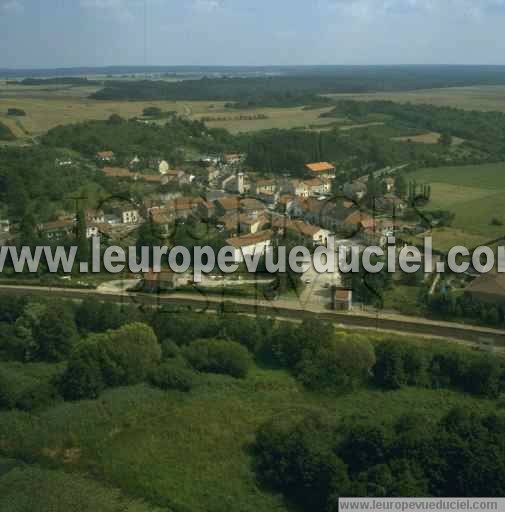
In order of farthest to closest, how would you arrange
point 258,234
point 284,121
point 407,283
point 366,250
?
point 284,121 → point 258,234 → point 366,250 → point 407,283

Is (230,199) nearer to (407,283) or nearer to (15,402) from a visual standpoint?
(407,283)

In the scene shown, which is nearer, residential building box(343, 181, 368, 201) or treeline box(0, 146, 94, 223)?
treeline box(0, 146, 94, 223)

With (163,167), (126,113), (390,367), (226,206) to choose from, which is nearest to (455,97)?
(126,113)

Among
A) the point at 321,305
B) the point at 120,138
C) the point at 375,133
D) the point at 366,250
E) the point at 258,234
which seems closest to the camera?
the point at 321,305

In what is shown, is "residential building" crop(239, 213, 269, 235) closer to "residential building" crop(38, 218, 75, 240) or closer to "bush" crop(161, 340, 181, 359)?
"residential building" crop(38, 218, 75, 240)

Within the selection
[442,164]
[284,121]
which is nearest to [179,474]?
[442,164]

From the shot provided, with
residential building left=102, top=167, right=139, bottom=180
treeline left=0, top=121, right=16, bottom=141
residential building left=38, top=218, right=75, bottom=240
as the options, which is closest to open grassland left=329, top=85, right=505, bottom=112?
residential building left=102, top=167, right=139, bottom=180
